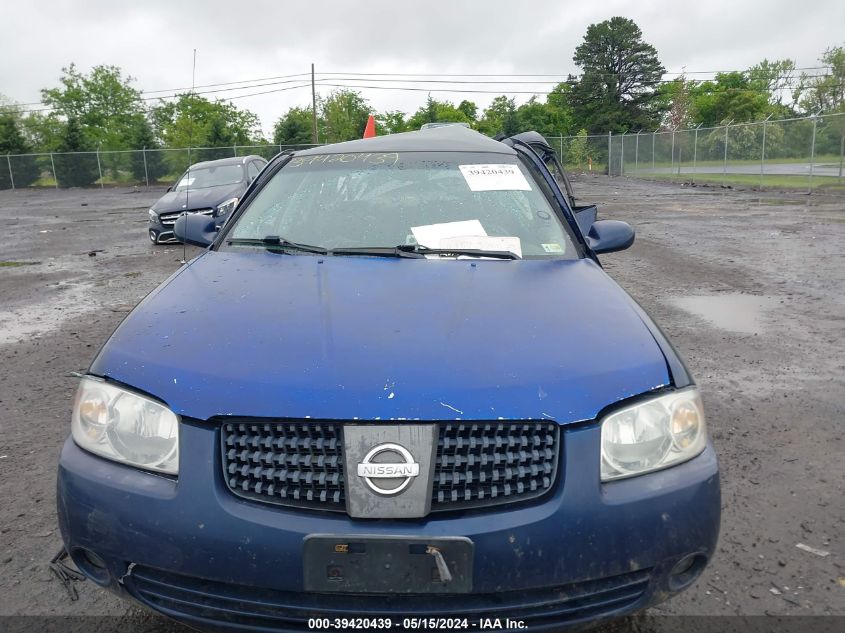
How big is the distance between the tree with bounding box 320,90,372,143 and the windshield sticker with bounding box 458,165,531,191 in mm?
54684

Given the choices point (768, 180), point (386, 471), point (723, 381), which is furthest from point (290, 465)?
point (768, 180)

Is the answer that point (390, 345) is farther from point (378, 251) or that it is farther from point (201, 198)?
point (201, 198)

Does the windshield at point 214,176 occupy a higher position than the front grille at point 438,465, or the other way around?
the windshield at point 214,176

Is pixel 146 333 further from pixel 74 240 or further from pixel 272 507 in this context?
pixel 74 240

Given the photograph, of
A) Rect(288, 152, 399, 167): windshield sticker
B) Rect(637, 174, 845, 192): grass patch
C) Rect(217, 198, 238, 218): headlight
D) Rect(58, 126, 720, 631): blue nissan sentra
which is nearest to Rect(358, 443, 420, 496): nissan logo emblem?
Rect(58, 126, 720, 631): blue nissan sentra

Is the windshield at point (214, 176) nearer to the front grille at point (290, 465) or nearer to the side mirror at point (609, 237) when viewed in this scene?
the side mirror at point (609, 237)

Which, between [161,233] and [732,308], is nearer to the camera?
[732,308]

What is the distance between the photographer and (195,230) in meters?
3.67

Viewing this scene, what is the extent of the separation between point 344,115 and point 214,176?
52173mm

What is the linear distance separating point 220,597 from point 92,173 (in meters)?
44.6

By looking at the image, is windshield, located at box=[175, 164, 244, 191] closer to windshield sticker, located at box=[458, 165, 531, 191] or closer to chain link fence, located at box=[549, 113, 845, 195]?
windshield sticker, located at box=[458, 165, 531, 191]

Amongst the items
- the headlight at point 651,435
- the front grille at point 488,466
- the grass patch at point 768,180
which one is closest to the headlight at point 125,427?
the front grille at point 488,466

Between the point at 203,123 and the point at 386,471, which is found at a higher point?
the point at 203,123

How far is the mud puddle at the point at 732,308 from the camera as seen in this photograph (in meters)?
6.11
